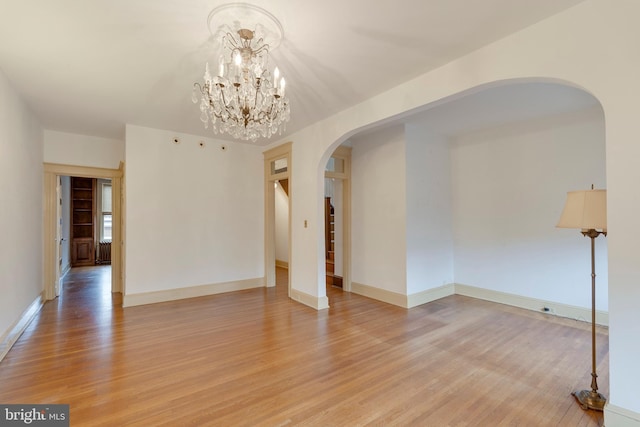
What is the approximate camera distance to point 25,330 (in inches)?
142

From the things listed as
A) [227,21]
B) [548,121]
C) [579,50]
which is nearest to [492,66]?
[579,50]

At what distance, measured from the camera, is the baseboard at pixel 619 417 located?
69.5 inches

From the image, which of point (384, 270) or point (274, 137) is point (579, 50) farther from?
point (274, 137)

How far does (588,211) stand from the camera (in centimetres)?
212

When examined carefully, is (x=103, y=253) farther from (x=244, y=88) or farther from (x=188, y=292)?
(x=244, y=88)

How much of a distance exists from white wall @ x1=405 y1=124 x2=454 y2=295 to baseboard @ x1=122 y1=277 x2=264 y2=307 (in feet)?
10.3

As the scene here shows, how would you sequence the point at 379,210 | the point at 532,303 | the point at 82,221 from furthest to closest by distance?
the point at 82,221, the point at 379,210, the point at 532,303

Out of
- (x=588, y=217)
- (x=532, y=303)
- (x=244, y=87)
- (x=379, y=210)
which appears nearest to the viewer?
(x=588, y=217)

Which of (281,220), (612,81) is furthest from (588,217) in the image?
(281,220)

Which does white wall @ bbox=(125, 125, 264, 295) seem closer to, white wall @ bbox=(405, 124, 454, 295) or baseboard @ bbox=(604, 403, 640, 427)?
white wall @ bbox=(405, 124, 454, 295)

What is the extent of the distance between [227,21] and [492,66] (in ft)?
7.20

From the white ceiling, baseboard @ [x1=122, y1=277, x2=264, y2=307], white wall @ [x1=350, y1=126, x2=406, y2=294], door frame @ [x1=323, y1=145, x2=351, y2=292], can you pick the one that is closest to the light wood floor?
baseboard @ [x1=122, y1=277, x2=264, y2=307]

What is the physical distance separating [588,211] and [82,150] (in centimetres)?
709

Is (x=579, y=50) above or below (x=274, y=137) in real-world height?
below
